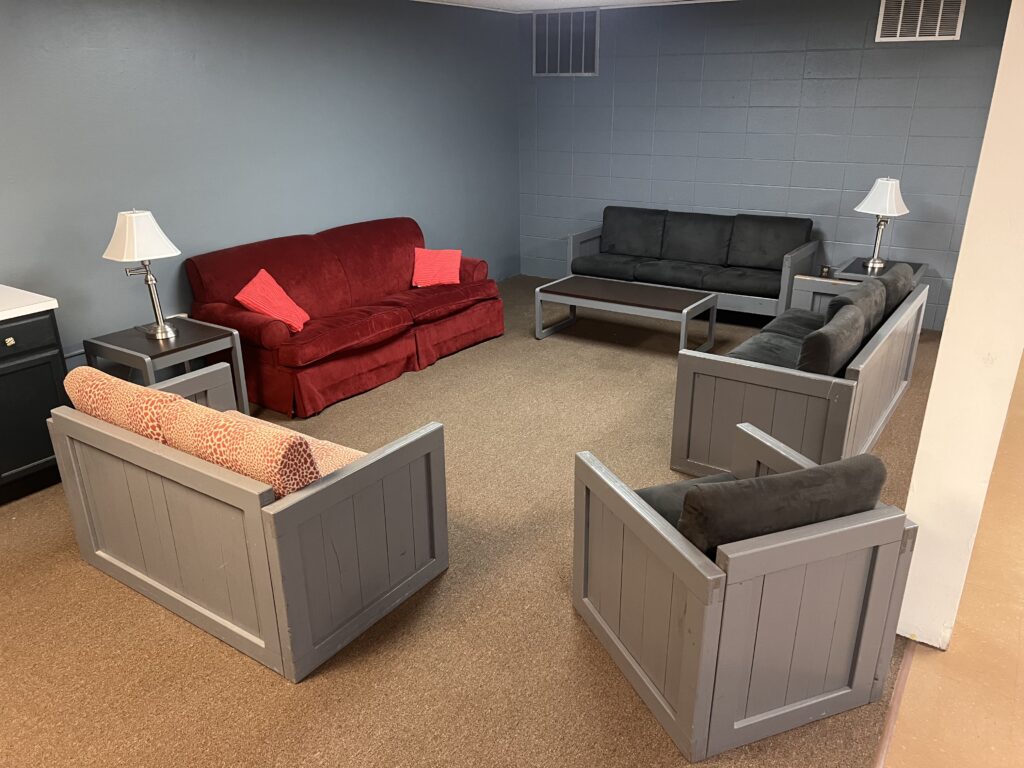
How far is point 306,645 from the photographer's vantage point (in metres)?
2.46

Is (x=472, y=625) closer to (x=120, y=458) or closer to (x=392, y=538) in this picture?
(x=392, y=538)

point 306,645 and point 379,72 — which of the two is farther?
point 379,72

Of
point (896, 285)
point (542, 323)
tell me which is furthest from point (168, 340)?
point (896, 285)

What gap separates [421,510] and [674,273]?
3.93 m

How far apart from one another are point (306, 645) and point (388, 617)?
1.26 feet

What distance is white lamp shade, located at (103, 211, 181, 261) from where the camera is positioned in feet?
12.4

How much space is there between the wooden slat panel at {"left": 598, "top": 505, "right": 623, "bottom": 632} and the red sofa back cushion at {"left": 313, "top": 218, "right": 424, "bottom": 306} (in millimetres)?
3349

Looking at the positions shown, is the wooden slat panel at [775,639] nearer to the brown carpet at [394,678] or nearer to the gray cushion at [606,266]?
the brown carpet at [394,678]

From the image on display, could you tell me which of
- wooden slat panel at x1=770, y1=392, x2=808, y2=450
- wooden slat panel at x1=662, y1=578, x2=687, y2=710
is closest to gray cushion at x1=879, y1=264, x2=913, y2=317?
wooden slat panel at x1=770, y1=392, x2=808, y2=450

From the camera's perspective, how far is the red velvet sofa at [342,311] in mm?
4496

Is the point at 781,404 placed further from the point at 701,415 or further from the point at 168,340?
the point at 168,340

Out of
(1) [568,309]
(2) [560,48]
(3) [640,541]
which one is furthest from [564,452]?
(2) [560,48]

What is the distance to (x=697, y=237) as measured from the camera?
255 inches

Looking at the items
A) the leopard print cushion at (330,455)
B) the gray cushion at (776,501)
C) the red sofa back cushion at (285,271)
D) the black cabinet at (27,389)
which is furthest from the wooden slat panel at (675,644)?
the red sofa back cushion at (285,271)
